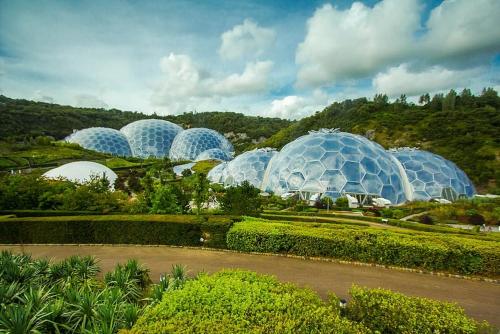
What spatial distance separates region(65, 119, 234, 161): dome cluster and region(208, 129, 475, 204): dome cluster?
37.6m

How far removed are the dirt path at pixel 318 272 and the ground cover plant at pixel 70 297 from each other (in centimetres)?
257

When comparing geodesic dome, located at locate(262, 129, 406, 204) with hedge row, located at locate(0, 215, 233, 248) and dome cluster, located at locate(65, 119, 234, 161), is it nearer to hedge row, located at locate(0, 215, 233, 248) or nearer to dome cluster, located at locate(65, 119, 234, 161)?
hedge row, located at locate(0, 215, 233, 248)

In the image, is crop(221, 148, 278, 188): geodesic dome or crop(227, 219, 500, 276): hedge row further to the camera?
crop(221, 148, 278, 188): geodesic dome

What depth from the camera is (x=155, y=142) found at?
74688 mm

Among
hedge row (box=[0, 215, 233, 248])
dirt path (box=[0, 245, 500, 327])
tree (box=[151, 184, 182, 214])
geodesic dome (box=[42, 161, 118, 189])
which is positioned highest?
geodesic dome (box=[42, 161, 118, 189])

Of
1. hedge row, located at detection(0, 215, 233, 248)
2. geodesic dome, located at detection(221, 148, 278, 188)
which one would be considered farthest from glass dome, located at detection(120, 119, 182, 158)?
hedge row, located at detection(0, 215, 233, 248)

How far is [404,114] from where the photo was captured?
7306cm

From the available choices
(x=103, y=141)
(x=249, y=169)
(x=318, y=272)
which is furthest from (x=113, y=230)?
(x=103, y=141)

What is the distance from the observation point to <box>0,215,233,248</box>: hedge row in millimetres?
14523

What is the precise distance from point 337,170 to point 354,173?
1.62 meters

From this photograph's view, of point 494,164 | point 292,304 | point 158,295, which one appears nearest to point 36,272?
point 158,295

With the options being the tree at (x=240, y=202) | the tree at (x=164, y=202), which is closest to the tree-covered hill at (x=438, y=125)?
the tree at (x=240, y=202)

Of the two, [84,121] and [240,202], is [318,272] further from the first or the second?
[84,121]

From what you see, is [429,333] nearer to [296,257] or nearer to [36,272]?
[296,257]
